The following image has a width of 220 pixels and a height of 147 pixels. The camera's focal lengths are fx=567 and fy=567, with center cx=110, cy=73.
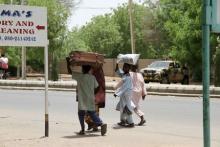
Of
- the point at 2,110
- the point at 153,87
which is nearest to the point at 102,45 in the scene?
the point at 153,87

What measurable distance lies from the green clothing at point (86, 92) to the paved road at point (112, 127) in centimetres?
61

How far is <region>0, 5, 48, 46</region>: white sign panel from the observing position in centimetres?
1051

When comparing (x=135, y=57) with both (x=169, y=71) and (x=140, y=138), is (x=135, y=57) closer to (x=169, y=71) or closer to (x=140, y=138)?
(x=140, y=138)

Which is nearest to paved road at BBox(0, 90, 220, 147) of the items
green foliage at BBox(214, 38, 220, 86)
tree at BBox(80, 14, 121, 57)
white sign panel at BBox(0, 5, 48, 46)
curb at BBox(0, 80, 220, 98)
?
white sign panel at BBox(0, 5, 48, 46)

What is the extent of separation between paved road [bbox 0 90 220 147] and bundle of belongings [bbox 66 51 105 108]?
81 centimetres

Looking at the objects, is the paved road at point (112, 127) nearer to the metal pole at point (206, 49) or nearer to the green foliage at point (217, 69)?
the metal pole at point (206, 49)

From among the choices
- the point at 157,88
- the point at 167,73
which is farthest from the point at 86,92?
the point at 167,73

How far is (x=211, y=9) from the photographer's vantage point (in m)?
3.60

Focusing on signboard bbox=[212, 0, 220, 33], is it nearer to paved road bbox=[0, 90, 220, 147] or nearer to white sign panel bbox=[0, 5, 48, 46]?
paved road bbox=[0, 90, 220, 147]

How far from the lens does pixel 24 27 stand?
35.1 ft

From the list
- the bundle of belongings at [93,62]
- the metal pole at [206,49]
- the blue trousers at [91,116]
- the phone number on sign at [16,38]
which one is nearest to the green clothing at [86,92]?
the blue trousers at [91,116]

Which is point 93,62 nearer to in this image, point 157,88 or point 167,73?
point 157,88

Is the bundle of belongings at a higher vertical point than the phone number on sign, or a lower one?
lower

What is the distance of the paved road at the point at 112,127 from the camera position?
401 inches
